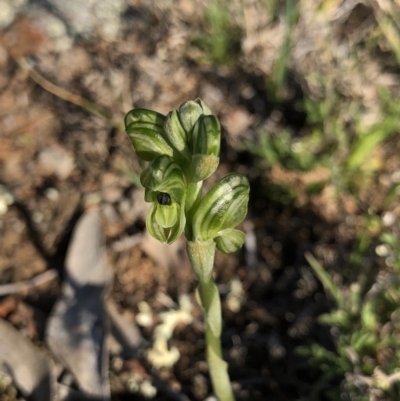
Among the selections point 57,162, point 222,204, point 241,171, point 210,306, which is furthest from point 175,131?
point 57,162

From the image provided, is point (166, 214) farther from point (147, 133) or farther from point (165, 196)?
point (147, 133)

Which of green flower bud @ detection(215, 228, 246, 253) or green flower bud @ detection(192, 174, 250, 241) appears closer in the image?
green flower bud @ detection(192, 174, 250, 241)

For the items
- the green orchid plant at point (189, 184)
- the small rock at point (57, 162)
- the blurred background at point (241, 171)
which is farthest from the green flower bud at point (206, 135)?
the small rock at point (57, 162)

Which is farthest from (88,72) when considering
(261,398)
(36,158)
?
(261,398)

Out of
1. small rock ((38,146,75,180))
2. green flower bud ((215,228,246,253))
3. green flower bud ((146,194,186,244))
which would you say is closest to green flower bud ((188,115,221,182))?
green flower bud ((146,194,186,244))

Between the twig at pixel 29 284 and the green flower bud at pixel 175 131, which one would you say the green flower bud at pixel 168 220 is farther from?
the twig at pixel 29 284

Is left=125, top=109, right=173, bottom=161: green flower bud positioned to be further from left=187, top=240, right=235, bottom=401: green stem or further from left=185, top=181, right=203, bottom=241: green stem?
left=187, top=240, right=235, bottom=401: green stem

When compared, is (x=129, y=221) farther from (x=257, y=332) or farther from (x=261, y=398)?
(x=261, y=398)
